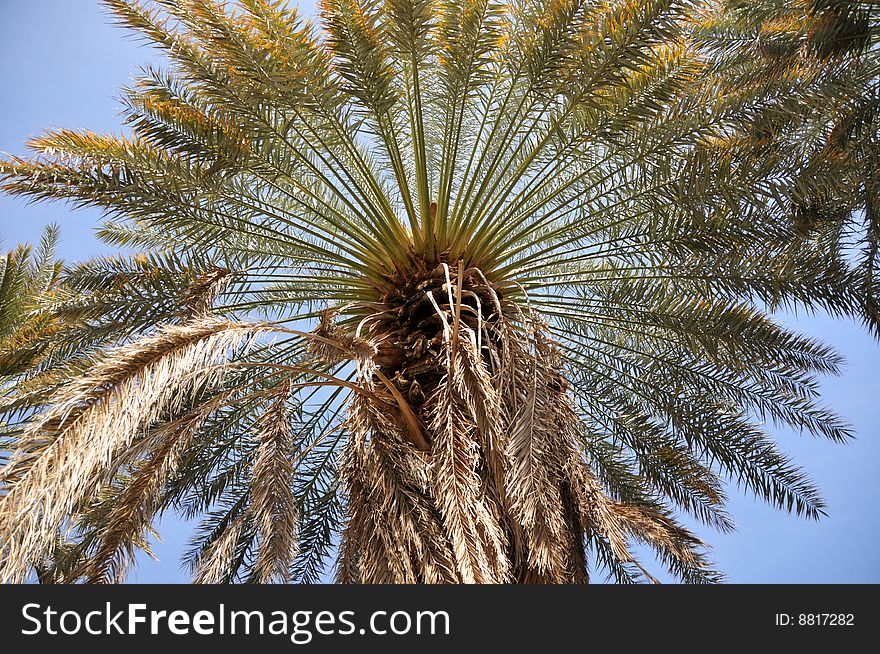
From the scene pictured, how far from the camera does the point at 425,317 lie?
26.7 ft

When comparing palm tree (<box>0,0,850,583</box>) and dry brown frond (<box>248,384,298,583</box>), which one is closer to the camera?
Result: palm tree (<box>0,0,850,583</box>)

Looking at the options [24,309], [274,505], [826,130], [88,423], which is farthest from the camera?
[24,309]

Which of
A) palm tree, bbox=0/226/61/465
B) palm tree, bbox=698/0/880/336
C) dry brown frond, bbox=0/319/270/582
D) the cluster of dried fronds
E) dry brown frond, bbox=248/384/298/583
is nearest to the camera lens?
dry brown frond, bbox=0/319/270/582

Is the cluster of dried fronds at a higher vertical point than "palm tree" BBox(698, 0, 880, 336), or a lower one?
lower

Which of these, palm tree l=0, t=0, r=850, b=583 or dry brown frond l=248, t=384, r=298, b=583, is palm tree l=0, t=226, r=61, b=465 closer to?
palm tree l=0, t=0, r=850, b=583

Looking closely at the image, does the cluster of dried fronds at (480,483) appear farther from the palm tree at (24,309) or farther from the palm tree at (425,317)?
the palm tree at (24,309)

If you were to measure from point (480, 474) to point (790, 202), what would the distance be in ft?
13.0

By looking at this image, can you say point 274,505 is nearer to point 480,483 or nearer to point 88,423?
point 480,483

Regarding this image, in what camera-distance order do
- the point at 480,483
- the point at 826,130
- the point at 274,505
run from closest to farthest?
1. the point at 274,505
2. the point at 480,483
3. the point at 826,130

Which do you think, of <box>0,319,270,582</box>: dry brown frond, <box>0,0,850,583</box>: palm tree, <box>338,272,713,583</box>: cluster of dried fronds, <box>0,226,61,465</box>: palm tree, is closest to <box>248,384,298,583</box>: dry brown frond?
<box>0,0,850,583</box>: palm tree

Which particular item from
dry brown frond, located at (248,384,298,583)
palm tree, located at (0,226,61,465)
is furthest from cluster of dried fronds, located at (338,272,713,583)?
palm tree, located at (0,226,61,465)

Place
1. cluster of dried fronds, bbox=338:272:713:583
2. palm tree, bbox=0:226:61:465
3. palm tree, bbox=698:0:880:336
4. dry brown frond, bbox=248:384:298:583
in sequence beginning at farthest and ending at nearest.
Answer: palm tree, bbox=0:226:61:465
palm tree, bbox=698:0:880:336
dry brown frond, bbox=248:384:298:583
cluster of dried fronds, bbox=338:272:713:583

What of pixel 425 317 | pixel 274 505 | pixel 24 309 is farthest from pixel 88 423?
pixel 24 309

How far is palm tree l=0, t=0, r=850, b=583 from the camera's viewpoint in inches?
255
